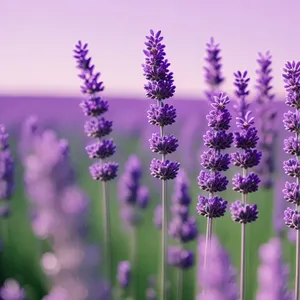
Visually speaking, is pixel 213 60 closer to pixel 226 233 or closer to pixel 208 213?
pixel 208 213

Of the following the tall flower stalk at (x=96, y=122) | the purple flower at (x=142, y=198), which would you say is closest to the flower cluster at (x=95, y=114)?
the tall flower stalk at (x=96, y=122)

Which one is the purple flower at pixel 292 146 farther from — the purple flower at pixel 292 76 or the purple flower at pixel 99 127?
the purple flower at pixel 99 127

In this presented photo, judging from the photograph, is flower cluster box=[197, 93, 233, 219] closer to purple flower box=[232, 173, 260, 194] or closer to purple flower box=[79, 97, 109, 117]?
purple flower box=[232, 173, 260, 194]

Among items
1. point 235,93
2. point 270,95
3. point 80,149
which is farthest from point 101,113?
point 80,149

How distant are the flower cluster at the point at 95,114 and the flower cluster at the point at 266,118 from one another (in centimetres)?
90

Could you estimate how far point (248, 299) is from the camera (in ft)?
10.3

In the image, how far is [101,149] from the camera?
195 centimetres

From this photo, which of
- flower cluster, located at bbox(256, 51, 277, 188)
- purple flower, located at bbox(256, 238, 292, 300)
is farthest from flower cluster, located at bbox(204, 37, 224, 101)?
purple flower, located at bbox(256, 238, 292, 300)

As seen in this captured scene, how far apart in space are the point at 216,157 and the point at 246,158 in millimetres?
96

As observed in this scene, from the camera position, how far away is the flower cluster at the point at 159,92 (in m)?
1.85

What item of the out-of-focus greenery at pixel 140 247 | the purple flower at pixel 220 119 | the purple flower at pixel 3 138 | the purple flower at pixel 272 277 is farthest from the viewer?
the out-of-focus greenery at pixel 140 247

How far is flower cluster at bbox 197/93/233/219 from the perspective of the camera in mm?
1782

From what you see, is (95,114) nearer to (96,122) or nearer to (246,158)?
(96,122)

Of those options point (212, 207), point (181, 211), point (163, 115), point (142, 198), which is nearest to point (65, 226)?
point (212, 207)
